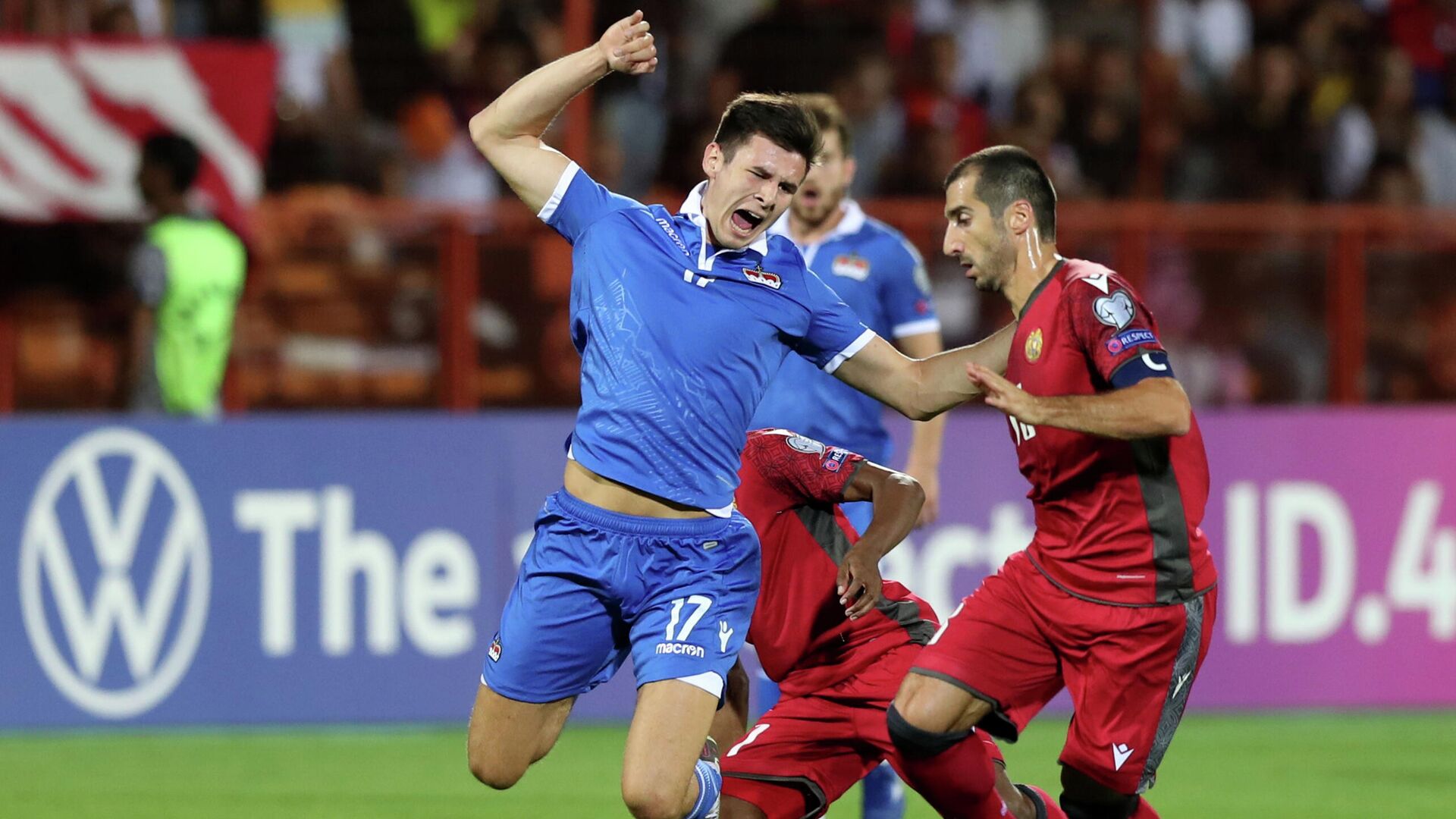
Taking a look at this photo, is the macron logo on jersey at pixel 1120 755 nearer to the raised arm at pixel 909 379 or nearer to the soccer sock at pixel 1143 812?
the soccer sock at pixel 1143 812

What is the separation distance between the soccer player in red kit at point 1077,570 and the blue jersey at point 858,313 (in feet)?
4.72

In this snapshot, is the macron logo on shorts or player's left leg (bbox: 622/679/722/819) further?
the macron logo on shorts

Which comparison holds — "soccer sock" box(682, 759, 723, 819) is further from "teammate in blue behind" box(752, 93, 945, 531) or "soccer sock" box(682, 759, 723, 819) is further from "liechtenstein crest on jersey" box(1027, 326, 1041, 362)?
"teammate in blue behind" box(752, 93, 945, 531)

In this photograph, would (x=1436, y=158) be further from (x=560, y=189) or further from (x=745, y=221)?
(x=560, y=189)

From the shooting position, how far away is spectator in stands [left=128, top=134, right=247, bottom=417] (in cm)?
989

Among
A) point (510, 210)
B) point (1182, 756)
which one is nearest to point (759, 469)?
point (1182, 756)

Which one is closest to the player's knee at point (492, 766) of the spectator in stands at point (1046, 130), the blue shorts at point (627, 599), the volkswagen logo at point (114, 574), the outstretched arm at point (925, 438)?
the blue shorts at point (627, 599)

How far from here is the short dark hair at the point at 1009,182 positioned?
5.73 metres

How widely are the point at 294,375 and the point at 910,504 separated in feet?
18.3

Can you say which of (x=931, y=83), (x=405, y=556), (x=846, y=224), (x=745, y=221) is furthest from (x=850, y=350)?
(x=931, y=83)

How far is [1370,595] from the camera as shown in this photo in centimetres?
1015

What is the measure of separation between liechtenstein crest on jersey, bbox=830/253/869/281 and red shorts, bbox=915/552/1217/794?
1.82 m

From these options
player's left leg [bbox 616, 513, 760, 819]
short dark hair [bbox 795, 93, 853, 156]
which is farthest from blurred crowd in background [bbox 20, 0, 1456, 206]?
player's left leg [bbox 616, 513, 760, 819]

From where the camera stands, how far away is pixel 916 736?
552 centimetres
